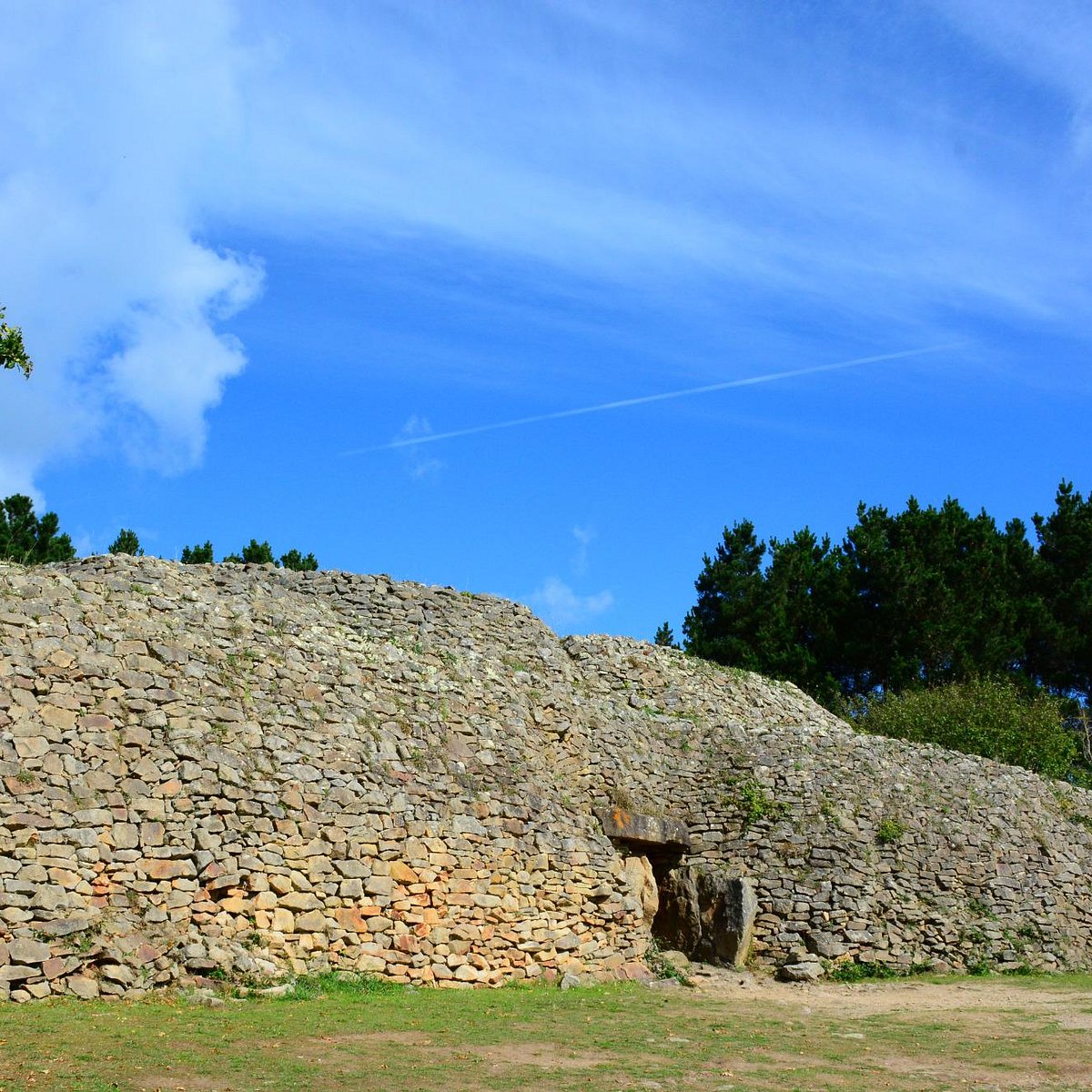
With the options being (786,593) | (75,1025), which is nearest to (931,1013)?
(75,1025)

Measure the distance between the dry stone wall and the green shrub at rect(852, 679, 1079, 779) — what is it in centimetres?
503

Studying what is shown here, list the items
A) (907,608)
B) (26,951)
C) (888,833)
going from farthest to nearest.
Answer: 1. (907,608)
2. (888,833)
3. (26,951)

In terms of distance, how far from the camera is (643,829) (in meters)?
22.0

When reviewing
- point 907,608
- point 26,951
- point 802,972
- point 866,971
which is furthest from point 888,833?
point 907,608

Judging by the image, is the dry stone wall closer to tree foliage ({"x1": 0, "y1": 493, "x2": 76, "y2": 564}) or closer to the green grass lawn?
the green grass lawn

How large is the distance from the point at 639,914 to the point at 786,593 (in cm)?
2706

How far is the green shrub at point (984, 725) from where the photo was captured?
3316cm

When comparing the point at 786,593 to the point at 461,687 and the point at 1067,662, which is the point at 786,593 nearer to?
the point at 1067,662

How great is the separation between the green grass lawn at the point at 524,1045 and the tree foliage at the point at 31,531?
981 inches

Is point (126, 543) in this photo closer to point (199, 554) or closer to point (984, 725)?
point (199, 554)

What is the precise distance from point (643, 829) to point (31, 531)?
24.5 m

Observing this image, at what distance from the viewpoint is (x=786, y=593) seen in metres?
46.4

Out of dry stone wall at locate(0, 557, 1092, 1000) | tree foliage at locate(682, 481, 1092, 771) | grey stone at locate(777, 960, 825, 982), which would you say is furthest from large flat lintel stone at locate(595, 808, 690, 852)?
tree foliage at locate(682, 481, 1092, 771)

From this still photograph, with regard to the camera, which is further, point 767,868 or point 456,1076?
point 767,868
